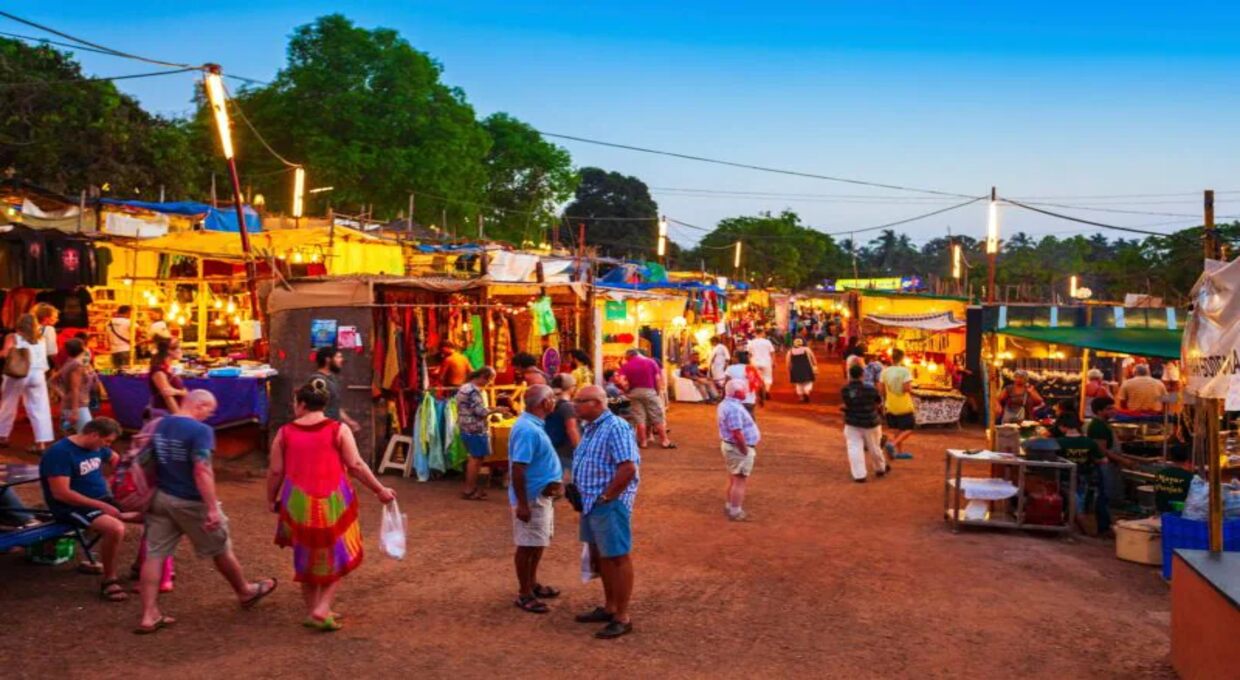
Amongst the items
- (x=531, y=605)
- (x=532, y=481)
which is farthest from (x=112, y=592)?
(x=532, y=481)

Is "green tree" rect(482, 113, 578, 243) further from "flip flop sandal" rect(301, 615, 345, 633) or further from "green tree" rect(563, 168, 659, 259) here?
"flip flop sandal" rect(301, 615, 345, 633)

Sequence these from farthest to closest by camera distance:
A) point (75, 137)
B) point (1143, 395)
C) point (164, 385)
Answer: point (75, 137) < point (1143, 395) < point (164, 385)

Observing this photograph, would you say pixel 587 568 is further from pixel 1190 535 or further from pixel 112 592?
pixel 1190 535

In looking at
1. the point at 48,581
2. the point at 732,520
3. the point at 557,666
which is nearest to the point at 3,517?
the point at 48,581

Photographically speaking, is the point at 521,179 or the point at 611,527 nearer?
the point at 611,527

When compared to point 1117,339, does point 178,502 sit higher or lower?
lower

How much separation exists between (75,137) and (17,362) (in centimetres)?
1846

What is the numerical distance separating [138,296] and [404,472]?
24.9 ft

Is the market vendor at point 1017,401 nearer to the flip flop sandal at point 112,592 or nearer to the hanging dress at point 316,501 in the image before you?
the hanging dress at point 316,501

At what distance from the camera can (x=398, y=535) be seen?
20.7 ft

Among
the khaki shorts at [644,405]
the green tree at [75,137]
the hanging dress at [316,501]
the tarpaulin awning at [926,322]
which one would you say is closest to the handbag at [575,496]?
the hanging dress at [316,501]

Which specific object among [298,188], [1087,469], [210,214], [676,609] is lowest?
[676,609]

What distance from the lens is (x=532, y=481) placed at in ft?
21.5

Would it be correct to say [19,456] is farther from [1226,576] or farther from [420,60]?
[420,60]
